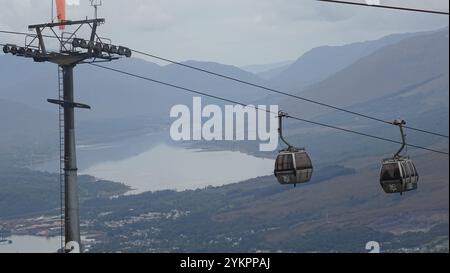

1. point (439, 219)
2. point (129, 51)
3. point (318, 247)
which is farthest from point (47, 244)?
point (129, 51)

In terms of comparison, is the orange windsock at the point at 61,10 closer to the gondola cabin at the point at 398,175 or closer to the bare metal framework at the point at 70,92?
the bare metal framework at the point at 70,92

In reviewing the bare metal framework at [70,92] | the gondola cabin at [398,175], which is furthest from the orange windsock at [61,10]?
the gondola cabin at [398,175]

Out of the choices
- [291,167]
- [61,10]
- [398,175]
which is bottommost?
[398,175]

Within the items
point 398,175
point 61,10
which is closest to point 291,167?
point 398,175

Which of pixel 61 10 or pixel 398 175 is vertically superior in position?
pixel 61 10

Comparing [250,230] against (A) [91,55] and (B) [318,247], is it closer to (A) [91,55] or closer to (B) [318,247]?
(B) [318,247]

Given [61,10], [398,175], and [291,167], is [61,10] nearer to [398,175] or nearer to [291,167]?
[291,167]
